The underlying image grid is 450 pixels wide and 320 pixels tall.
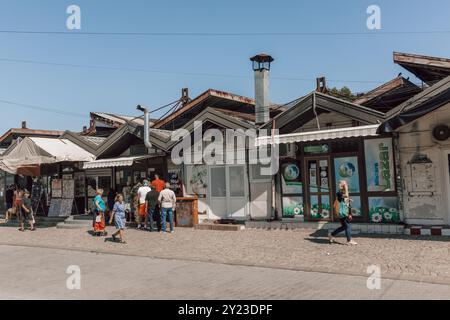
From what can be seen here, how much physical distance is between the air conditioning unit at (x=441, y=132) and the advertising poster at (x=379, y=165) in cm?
130

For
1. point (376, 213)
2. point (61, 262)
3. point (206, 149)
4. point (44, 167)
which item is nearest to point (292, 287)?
point (61, 262)

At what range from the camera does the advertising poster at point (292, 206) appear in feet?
48.5

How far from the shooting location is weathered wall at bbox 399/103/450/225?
12312 millimetres

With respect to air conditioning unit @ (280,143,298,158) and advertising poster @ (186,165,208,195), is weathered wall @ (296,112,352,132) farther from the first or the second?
advertising poster @ (186,165,208,195)

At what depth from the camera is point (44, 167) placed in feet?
70.3

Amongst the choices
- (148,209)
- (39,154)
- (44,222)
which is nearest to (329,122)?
(148,209)

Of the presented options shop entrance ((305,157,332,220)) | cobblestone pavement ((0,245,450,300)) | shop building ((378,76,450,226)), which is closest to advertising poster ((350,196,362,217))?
shop entrance ((305,157,332,220))

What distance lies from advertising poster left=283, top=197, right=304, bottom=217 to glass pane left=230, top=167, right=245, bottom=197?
1.89 m

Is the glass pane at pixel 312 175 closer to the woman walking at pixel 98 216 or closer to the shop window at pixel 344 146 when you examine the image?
the shop window at pixel 344 146

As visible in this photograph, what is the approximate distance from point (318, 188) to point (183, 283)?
8.02 meters

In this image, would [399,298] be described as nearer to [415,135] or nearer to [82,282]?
[82,282]

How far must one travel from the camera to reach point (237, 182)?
16.4 m

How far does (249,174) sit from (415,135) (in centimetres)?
588
